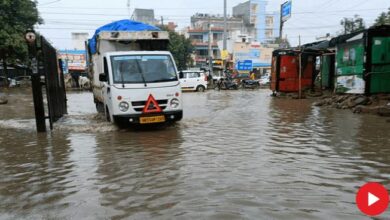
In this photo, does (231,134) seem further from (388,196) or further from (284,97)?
(284,97)

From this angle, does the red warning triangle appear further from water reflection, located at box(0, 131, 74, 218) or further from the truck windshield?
water reflection, located at box(0, 131, 74, 218)

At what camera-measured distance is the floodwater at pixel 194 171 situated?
4105mm

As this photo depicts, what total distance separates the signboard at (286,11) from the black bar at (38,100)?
27.3m

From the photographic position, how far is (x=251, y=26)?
80125 millimetres

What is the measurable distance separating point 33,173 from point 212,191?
9.78 ft

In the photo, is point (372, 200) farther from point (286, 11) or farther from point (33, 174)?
point (286, 11)

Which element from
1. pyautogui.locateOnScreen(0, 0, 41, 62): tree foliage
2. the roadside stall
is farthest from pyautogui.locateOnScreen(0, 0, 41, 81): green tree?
the roadside stall

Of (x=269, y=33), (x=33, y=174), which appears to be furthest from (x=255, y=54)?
(x=33, y=174)

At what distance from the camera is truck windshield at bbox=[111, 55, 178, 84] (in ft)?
31.7

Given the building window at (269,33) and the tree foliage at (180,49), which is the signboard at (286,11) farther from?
the building window at (269,33)

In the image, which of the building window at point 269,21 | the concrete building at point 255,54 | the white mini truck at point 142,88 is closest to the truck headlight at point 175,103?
the white mini truck at point 142,88

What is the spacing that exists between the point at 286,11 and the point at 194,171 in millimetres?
30165

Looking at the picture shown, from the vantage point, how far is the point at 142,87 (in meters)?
9.45

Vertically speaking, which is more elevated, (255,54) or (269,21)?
(269,21)
